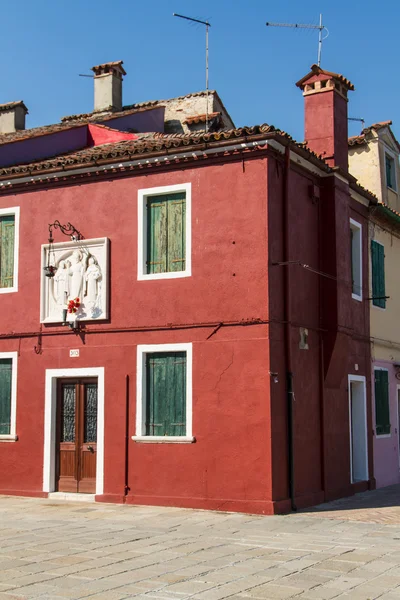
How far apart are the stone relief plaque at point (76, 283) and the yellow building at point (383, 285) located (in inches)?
242

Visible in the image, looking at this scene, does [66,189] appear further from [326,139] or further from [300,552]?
[300,552]

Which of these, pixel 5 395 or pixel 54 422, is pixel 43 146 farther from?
pixel 54 422

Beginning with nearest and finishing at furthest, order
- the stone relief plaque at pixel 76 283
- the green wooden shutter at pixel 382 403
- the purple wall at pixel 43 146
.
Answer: the stone relief plaque at pixel 76 283
the purple wall at pixel 43 146
the green wooden shutter at pixel 382 403

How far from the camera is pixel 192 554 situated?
986cm

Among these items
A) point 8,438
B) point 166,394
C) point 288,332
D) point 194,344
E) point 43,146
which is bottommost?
point 8,438

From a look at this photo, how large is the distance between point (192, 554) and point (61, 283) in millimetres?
7280

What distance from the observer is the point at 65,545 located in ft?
34.1

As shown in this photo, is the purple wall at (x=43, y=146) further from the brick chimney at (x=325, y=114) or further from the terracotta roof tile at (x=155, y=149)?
the brick chimney at (x=325, y=114)

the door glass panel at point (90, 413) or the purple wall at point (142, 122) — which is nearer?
the door glass panel at point (90, 413)

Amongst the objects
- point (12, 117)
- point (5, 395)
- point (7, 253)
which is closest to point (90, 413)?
point (5, 395)

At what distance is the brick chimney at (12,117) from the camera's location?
2481 cm

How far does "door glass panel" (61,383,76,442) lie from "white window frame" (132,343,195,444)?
1511 mm

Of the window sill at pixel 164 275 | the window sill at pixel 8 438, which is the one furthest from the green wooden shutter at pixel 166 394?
the window sill at pixel 8 438

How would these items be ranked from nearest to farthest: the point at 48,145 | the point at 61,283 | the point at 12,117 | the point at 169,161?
1. the point at 169,161
2. the point at 61,283
3. the point at 48,145
4. the point at 12,117
